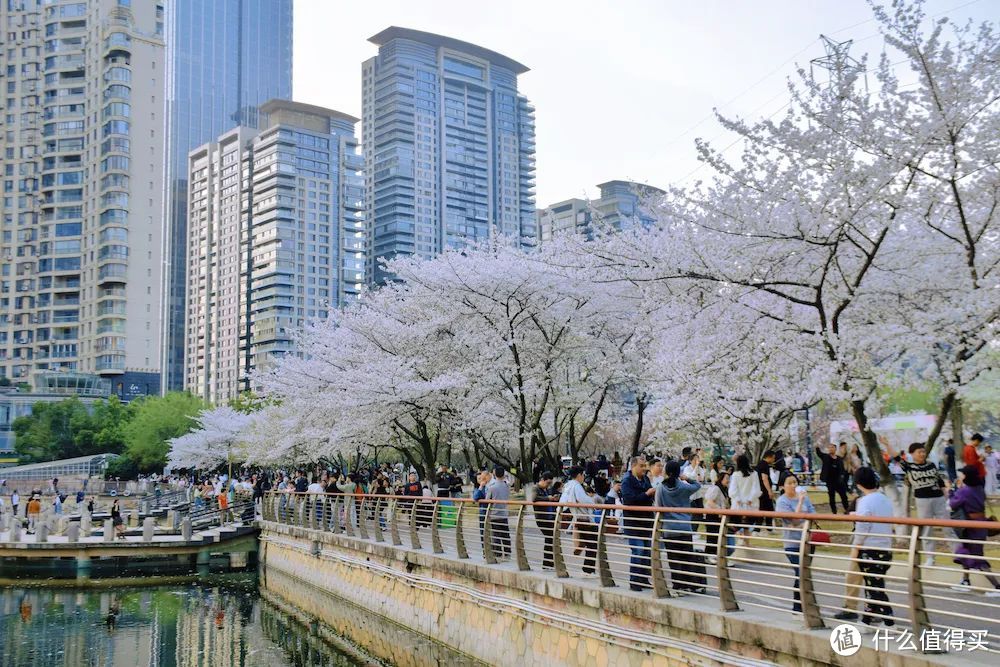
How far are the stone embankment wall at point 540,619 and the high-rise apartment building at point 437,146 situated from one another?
146086 millimetres

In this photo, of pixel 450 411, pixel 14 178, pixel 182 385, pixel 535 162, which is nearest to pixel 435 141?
pixel 535 162

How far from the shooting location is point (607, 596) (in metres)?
11.4

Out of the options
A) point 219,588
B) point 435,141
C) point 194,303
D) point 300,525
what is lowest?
point 219,588

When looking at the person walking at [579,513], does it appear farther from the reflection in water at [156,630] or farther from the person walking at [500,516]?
the reflection in water at [156,630]

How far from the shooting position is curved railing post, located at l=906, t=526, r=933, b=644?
7227 mm

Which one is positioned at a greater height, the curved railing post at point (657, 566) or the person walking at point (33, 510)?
the curved railing post at point (657, 566)

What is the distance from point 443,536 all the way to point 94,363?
3701 inches

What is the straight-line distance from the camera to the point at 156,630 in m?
22.0

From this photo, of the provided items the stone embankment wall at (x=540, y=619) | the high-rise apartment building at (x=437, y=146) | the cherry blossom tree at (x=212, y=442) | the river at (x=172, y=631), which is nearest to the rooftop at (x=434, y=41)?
the high-rise apartment building at (x=437, y=146)

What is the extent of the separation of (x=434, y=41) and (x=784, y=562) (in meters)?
178

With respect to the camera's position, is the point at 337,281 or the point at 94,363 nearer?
the point at 94,363

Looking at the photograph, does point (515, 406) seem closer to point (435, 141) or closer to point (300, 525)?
point (300, 525)

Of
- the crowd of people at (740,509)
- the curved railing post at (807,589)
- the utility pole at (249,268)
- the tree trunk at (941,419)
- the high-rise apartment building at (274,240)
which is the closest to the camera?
the curved railing post at (807,589)

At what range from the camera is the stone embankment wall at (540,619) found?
8.95 metres
